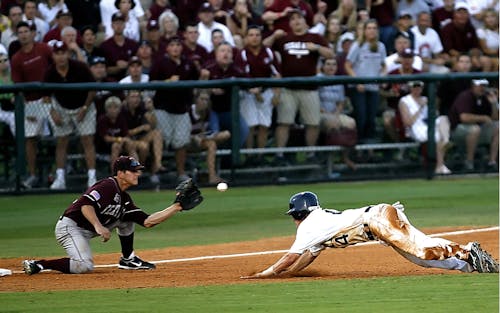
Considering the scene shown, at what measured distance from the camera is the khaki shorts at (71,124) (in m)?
15.8

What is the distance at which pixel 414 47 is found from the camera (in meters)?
18.9

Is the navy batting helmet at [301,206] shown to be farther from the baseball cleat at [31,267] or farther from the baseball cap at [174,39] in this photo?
the baseball cap at [174,39]

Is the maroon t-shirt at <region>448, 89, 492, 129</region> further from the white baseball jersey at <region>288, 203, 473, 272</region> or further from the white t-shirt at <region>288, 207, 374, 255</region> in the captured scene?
the white t-shirt at <region>288, 207, 374, 255</region>

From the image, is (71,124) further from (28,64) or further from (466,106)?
(466,106)

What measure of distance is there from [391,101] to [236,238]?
4.93 m

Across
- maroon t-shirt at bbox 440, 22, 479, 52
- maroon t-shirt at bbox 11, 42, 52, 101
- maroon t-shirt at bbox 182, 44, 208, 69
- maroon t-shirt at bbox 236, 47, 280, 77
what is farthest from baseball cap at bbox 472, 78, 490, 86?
maroon t-shirt at bbox 11, 42, 52, 101

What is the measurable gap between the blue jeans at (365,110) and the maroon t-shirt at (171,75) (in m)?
2.41

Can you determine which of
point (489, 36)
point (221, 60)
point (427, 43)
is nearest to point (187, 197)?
point (221, 60)

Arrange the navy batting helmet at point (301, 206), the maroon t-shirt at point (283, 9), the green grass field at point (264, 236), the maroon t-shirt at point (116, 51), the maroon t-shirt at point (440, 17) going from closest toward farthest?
the green grass field at point (264, 236)
the navy batting helmet at point (301, 206)
the maroon t-shirt at point (116, 51)
the maroon t-shirt at point (283, 9)
the maroon t-shirt at point (440, 17)

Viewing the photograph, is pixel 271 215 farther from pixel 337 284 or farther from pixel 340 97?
pixel 337 284

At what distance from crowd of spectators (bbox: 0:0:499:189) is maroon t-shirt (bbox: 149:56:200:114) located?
0.01m

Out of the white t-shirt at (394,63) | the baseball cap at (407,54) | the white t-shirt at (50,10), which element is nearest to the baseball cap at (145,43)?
the white t-shirt at (50,10)

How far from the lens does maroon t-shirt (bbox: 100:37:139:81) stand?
16.8m

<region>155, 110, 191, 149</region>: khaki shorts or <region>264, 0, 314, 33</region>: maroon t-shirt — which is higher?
<region>264, 0, 314, 33</region>: maroon t-shirt
